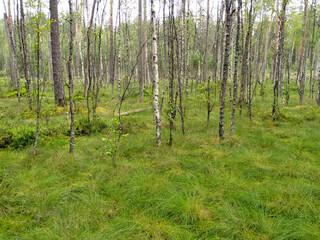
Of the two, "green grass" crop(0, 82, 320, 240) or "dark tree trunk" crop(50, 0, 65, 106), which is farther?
"dark tree trunk" crop(50, 0, 65, 106)

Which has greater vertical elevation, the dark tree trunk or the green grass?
the dark tree trunk

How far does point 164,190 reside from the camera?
155 inches

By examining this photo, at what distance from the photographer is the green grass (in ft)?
9.80

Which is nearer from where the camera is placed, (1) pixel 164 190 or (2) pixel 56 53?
(1) pixel 164 190

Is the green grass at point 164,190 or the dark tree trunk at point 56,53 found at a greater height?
the dark tree trunk at point 56,53

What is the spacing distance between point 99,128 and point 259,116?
7763 mm

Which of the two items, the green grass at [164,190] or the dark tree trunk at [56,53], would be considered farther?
the dark tree trunk at [56,53]

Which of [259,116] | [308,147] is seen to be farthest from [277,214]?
[259,116]

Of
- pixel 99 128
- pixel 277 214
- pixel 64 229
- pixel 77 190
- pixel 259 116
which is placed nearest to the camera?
pixel 64 229

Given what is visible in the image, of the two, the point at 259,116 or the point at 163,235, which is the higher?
the point at 259,116

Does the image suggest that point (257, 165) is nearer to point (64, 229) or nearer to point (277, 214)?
point (277, 214)

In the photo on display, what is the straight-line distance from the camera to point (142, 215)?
3.37m

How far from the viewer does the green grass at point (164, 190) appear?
2.99 m

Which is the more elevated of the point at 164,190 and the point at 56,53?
the point at 56,53
